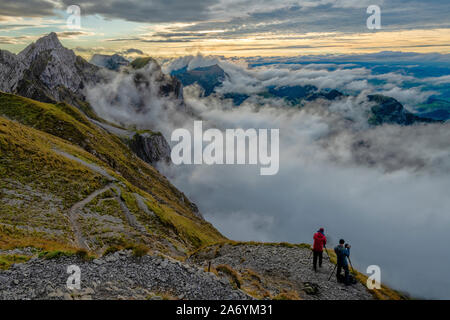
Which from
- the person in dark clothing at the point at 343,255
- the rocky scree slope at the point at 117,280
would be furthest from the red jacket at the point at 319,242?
the rocky scree slope at the point at 117,280

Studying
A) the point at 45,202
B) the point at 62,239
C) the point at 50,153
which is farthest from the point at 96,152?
the point at 62,239

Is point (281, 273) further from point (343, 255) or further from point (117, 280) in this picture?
point (117, 280)

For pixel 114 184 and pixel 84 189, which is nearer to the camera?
pixel 84 189

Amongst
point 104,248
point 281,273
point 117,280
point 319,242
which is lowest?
point 104,248

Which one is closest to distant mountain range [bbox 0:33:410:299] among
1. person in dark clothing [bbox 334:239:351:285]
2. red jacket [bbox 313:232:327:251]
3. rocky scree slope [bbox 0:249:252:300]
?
rocky scree slope [bbox 0:249:252:300]

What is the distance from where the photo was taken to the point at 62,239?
34844 millimetres

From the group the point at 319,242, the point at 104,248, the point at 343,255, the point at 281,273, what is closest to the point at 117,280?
the point at 281,273

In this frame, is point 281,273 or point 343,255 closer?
point 343,255

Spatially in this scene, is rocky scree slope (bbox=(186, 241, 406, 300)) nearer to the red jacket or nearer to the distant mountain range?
the distant mountain range

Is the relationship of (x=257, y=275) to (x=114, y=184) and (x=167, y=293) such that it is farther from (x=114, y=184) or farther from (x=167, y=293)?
(x=114, y=184)

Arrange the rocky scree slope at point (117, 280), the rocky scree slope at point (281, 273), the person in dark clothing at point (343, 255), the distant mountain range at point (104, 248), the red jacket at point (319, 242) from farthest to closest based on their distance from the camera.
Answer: the red jacket at point (319, 242), the person in dark clothing at point (343, 255), the rocky scree slope at point (281, 273), the distant mountain range at point (104, 248), the rocky scree slope at point (117, 280)

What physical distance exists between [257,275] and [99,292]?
14.2 m

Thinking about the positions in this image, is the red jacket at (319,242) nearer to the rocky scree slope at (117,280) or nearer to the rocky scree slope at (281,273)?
the rocky scree slope at (281,273)

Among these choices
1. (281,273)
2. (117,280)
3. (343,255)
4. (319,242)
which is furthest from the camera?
(281,273)
